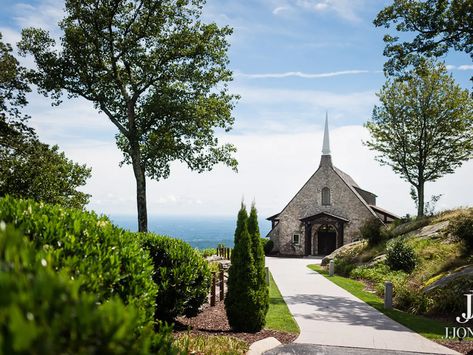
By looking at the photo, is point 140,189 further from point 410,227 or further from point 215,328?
point 410,227

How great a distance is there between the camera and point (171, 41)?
2431 centimetres

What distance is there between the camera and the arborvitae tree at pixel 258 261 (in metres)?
11.1

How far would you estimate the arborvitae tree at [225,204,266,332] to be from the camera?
10.8 metres

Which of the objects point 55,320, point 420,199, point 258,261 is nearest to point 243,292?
point 258,261

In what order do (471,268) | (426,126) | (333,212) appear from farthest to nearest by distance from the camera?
(333,212), (426,126), (471,268)

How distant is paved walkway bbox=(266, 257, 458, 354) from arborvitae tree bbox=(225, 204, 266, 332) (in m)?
1.29

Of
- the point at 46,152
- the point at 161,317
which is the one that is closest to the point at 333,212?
the point at 46,152

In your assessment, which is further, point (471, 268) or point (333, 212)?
point (333, 212)

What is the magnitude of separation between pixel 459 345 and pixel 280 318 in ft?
16.2

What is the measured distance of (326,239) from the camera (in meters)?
45.7

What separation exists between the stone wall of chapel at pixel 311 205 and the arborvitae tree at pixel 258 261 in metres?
35.0

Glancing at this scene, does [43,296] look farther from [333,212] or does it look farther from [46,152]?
[333,212]

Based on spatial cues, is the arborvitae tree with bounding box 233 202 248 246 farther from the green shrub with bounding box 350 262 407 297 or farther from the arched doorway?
the arched doorway

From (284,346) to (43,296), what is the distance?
873 cm
